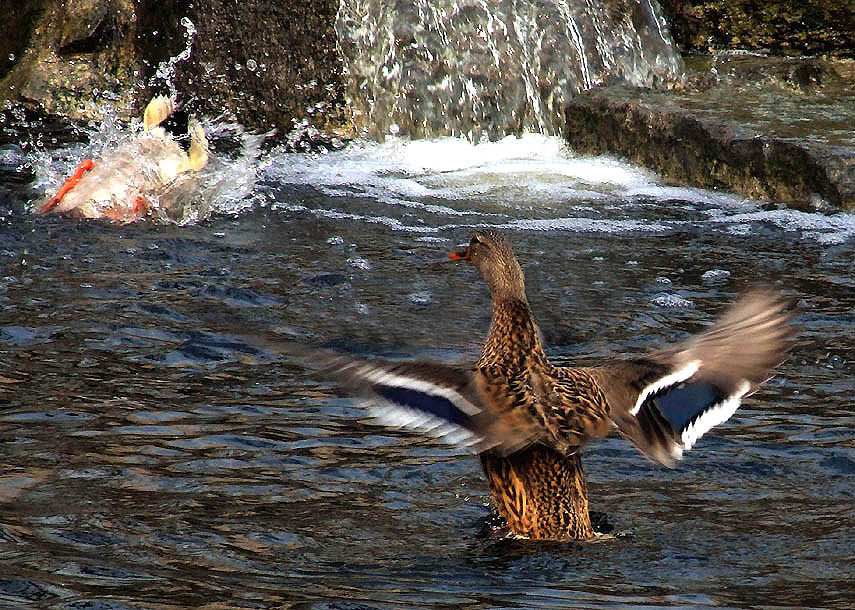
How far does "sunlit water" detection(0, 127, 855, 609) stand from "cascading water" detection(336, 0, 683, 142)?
159cm

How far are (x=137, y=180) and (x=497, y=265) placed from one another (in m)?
4.15

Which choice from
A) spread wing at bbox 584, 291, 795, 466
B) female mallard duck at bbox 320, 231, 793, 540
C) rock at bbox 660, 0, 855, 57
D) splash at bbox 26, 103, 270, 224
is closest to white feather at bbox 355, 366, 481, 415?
female mallard duck at bbox 320, 231, 793, 540

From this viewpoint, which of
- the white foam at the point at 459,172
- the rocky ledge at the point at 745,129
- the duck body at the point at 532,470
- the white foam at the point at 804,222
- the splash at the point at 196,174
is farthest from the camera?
the white foam at the point at 459,172

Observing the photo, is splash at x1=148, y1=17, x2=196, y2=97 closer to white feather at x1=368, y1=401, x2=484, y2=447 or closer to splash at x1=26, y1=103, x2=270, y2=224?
splash at x1=26, y1=103, x2=270, y2=224

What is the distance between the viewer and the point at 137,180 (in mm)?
8328

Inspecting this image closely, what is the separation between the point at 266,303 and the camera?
6781 mm

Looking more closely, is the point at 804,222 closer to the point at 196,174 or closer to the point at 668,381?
the point at 196,174

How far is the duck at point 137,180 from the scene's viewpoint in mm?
8195

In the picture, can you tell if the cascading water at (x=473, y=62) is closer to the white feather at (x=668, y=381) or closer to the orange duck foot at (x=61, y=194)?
the orange duck foot at (x=61, y=194)

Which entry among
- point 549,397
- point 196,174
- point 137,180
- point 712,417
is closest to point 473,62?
point 196,174

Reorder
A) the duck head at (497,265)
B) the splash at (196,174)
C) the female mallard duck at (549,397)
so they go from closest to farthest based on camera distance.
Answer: the female mallard duck at (549,397), the duck head at (497,265), the splash at (196,174)

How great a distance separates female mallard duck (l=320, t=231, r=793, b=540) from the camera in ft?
13.3

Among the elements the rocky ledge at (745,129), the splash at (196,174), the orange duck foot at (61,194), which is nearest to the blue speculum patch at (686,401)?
the rocky ledge at (745,129)

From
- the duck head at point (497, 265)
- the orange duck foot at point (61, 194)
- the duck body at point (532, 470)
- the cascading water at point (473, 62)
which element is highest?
the cascading water at point (473, 62)
